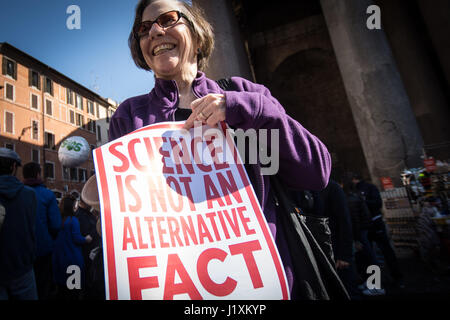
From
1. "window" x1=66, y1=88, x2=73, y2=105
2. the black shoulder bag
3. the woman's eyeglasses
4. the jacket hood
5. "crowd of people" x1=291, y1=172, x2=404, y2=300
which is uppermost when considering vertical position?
"window" x1=66, y1=88, x2=73, y2=105

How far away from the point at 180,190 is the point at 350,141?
1346 centimetres

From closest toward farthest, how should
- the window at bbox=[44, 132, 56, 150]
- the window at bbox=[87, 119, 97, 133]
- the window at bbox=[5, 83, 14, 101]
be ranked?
the window at bbox=[5, 83, 14, 101], the window at bbox=[44, 132, 56, 150], the window at bbox=[87, 119, 97, 133]

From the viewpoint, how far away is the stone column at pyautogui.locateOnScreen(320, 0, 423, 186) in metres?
6.18

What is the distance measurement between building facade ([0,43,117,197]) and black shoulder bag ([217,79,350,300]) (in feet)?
57.7

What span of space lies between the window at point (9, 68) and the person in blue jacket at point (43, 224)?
1851cm

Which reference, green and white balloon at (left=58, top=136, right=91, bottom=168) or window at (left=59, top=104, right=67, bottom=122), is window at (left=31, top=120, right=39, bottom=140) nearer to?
window at (left=59, top=104, right=67, bottom=122)

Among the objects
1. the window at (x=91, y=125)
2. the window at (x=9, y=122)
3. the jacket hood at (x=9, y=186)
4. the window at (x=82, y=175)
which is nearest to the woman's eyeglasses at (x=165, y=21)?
the jacket hood at (x=9, y=186)

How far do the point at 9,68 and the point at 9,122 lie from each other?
3538 mm

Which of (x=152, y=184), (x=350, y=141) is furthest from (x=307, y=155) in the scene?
(x=350, y=141)

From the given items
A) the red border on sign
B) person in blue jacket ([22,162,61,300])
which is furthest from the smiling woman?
person in blue jacket ([22,162,61,300])

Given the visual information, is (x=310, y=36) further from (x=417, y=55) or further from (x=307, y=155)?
(x=307, y=155)

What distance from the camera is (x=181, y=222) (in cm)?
76

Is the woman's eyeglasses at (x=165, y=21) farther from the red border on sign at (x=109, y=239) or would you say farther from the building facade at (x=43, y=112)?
the building facade at (x=43, y=112)

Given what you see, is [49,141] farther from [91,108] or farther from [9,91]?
[9,91]
